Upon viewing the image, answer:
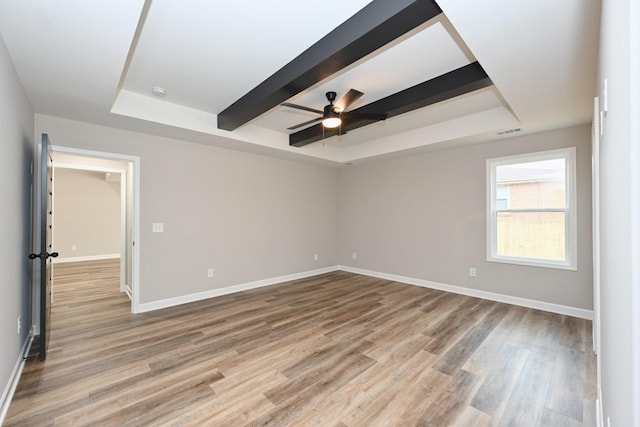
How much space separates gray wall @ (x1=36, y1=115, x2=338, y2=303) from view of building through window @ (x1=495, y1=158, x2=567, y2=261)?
346 cm

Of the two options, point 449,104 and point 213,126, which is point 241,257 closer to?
point 213,126

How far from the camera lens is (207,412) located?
74.2 inches

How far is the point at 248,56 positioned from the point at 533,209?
13.9 feet

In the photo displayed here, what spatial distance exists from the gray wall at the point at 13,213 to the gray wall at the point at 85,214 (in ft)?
20.3

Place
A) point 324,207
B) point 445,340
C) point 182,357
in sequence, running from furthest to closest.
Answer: point 324,207, point 445,340, point 182,357

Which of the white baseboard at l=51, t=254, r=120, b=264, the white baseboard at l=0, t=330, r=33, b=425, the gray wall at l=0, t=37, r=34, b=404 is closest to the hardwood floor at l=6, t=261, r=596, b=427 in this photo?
the white baseboard at l=0, t=330, r=33, b=425

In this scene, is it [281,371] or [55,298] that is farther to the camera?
[55,298]

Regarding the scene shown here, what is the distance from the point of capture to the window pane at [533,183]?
3.84m

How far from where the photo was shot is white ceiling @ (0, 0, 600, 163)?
172 centimetres

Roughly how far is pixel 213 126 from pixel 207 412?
3378 mm

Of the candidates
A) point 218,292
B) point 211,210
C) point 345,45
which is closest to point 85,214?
point 211,210

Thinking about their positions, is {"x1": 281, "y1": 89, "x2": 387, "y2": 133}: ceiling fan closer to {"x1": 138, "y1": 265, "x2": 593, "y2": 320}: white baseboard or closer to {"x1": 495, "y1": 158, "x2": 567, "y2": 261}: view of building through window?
{"x1": 495, "y1": 158, "x2": 567, "y2": 261}: view of building through window

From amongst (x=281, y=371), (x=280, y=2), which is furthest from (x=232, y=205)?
(x=280, y=2)

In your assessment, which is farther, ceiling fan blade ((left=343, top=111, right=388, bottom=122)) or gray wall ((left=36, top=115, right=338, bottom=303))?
gray wall ((left=36, top=115, right=338, bottom=303))
